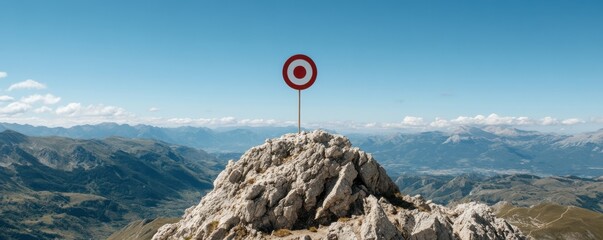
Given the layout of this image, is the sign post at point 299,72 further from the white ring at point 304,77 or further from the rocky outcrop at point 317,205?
the rocky outcrop at point 317,205

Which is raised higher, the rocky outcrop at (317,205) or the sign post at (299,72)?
the sign post at (299,72)

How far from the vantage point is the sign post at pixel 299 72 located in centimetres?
3753

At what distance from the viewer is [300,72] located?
124 feet

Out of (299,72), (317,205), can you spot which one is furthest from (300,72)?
(317,205)

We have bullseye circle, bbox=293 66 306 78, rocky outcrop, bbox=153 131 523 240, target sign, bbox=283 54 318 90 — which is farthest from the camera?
bullseye circle, bbox=293 66 306 78

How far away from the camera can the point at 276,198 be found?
34938 millimetres

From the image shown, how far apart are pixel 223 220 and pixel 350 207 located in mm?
10489

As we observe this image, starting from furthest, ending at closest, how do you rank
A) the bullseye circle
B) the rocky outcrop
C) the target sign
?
the bullseye circle
the target sign
the rocky outcrop

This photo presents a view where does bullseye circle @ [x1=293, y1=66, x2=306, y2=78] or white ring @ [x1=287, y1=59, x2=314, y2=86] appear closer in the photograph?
white ring @ [x1=287, y1=59, x2=314, y2=86]

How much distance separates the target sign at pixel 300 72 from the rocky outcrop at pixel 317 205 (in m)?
5.24

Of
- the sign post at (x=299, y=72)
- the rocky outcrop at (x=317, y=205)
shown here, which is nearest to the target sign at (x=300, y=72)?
the sign post at (x=299, y=72)

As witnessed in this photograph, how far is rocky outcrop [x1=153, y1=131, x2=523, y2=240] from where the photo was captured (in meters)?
32.6

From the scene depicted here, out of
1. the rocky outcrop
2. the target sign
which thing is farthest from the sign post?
the rocky outcrop

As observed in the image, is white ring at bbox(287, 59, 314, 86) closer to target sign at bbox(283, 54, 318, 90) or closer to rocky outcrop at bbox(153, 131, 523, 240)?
target sign at bbox(283, 54, 318, 90)
